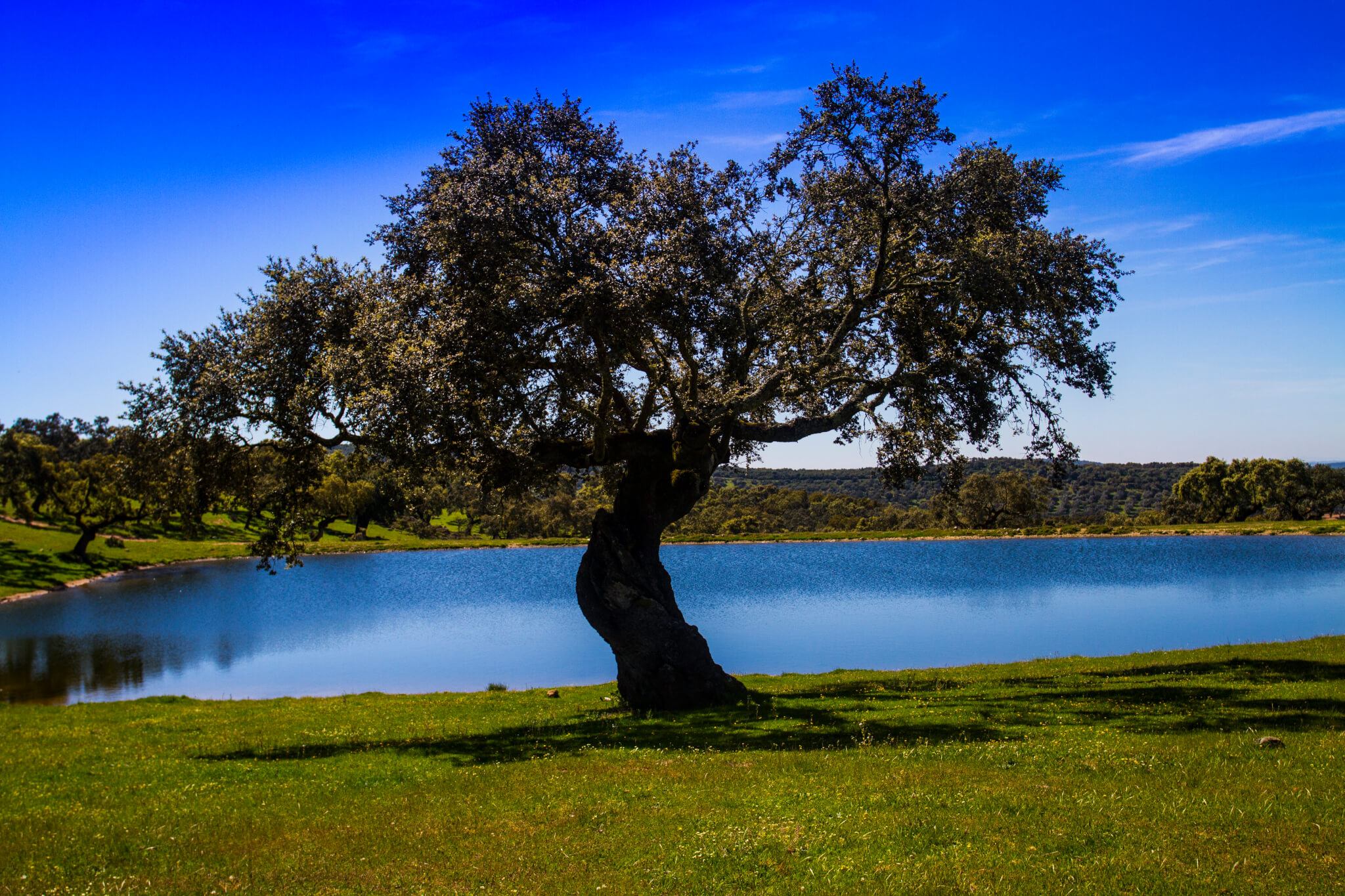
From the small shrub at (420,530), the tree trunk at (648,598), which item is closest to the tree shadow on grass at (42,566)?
the small shrub at (420,530)

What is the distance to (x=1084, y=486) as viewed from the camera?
156000mm

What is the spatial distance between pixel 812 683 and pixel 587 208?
13.1 m

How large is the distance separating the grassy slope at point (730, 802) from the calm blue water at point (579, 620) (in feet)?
39.9

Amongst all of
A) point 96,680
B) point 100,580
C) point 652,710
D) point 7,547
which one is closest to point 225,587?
point 100,580

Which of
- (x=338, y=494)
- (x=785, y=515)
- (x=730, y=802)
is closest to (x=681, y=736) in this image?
(x=730, y=802)

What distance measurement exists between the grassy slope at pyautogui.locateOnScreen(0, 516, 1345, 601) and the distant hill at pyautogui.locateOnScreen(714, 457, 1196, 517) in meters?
20.9

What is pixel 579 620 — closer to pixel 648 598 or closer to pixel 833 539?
pixel 648 598

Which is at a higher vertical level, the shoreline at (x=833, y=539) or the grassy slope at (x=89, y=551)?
the grassy slope at (x=89, y=551)

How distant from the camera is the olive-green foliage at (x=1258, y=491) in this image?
9894cm

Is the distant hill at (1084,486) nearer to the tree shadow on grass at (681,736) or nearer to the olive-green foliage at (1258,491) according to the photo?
the olive-green foliage at (1258,491)

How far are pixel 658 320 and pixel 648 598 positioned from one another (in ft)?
19.5

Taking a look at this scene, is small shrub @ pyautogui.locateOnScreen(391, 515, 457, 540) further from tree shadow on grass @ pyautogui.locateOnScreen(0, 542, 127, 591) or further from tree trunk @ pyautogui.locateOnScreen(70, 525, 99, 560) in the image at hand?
tree trunk @ pyautogui.locateOnScreen(70, 525, 99, 560)

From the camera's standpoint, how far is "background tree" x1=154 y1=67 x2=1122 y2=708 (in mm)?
14188

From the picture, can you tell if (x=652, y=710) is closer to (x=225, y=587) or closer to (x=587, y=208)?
(x=587, y=208)
